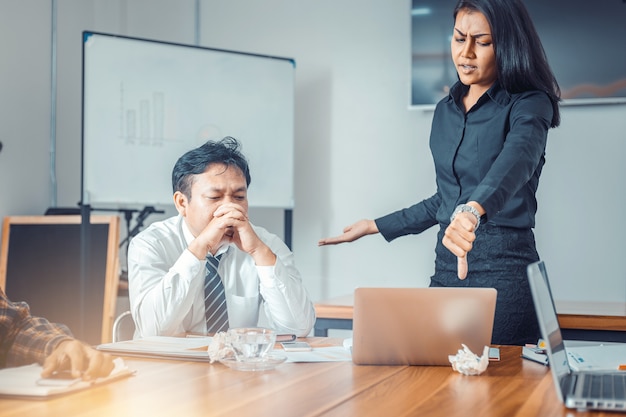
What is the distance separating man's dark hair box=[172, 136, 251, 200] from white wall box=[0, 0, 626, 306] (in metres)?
1.54

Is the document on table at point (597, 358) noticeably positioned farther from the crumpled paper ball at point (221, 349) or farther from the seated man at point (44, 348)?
the seated man at point (44, 348)

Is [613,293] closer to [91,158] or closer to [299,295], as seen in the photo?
[299,295]

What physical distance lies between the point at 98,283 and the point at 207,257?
1392 mm

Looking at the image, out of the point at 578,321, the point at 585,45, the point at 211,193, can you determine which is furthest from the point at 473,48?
the point at 585,45

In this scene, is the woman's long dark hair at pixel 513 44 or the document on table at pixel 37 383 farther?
the woman's long dark hair at pixel 513 44

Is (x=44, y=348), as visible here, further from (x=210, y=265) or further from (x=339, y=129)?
(x=339, y=129)

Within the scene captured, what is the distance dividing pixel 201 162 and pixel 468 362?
1.10 metres

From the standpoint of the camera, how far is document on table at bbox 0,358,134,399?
3.73 ft

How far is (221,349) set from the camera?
4.70 feet

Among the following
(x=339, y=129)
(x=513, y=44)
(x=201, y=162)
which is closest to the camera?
(x=513, y=44)

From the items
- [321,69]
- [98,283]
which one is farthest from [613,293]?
[98,283]

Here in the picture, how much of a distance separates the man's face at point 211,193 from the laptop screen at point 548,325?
39.7 inches

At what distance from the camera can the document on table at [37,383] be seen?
114 centimetres

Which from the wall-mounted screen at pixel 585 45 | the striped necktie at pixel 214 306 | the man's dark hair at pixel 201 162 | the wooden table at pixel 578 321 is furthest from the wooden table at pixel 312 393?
the wall-mounted screen at pixel 585 45
